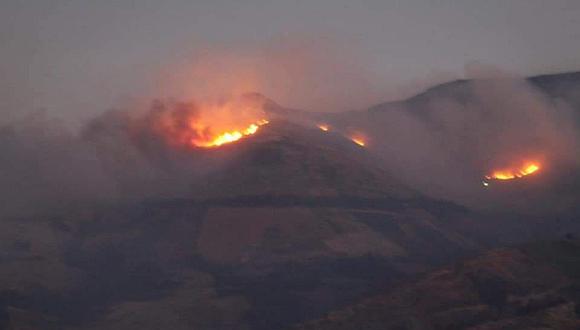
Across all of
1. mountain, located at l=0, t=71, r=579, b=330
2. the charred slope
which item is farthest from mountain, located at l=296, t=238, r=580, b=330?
the charred slope

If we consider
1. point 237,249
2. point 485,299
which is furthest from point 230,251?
point 485,299

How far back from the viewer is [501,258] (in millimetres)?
104688

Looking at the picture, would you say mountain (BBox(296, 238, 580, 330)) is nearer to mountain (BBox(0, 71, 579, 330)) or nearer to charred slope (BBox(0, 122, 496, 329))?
mountain (BBox(0, 71, 579, 330))

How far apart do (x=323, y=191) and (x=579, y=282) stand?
95.3m

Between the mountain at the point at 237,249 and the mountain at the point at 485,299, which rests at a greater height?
the mountain at the point at 237,249

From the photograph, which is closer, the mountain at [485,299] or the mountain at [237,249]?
the mountain at [485,299]

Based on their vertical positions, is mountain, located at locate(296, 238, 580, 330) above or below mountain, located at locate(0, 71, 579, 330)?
below

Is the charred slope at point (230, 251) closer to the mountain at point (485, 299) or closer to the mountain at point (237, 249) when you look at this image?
the mountain at point (237, 249)

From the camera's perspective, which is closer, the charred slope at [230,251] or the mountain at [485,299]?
the mountain at [485,299]

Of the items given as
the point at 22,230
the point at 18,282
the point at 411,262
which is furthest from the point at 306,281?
the point at 22,230

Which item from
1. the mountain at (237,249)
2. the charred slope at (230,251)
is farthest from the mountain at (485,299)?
the charred slope at (230,251)

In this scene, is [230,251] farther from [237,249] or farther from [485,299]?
[485,299]

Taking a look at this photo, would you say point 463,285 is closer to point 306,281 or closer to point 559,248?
point 559,248

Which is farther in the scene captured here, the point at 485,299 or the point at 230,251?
the point at 230,251
